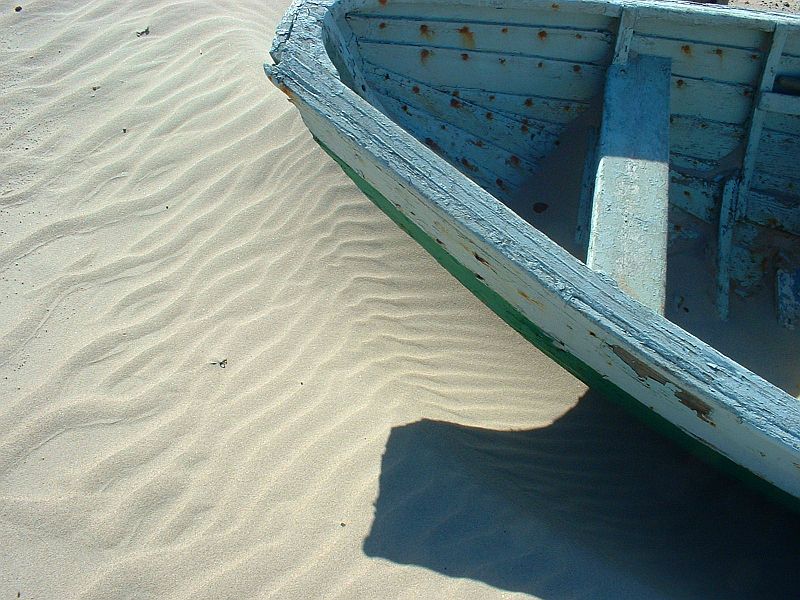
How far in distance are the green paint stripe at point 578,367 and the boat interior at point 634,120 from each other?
695 mm

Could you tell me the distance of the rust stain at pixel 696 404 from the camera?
7.10 ft

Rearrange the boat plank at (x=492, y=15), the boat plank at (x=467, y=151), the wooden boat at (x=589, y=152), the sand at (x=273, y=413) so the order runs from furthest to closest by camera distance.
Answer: the boat plank at (x=467, y=151)
the boat plank at (x=492, y=15)
the sand at (x=273, y=413)
the wooden boat at (x=589, y=152)

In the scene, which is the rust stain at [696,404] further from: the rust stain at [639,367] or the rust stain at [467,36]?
the rust stain at [467,36]

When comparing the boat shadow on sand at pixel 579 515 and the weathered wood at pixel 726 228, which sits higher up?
the weathered wood at pixel 726 228

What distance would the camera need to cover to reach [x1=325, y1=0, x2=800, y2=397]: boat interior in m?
3.35

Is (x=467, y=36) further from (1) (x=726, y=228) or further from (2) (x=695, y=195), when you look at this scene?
(1) (x=726, y=228)

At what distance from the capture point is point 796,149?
363 cm

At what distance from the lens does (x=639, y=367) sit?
2.25 m

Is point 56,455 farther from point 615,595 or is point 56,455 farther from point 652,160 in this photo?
point 652,160

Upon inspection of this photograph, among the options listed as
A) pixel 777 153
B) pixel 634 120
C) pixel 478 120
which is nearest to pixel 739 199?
pixel 777 153

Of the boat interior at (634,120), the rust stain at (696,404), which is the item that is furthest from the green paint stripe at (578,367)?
the boat interior at (634,120)

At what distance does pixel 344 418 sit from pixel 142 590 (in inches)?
35.9

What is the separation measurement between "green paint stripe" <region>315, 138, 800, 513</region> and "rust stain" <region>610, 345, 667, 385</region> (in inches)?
11.0

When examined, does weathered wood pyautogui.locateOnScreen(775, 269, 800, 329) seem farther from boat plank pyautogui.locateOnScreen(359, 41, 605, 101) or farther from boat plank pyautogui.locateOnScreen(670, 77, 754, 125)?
boat plank pyautogui.locateOnScreen(359, 41, 605, 101)
